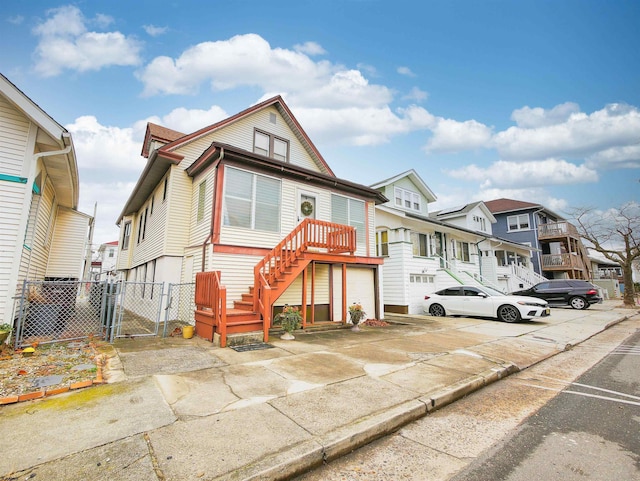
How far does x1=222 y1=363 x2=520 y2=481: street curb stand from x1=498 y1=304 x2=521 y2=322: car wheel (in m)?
10.0

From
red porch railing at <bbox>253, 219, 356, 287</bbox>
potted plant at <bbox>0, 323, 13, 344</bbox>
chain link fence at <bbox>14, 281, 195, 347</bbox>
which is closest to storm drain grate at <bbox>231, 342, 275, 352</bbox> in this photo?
red porch railing at <bbox>253, 219, 356, 287</bbox>

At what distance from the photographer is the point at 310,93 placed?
15.3 m

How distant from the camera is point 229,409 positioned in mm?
3363

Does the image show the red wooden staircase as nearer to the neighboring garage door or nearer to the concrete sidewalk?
the concrete sidewalk

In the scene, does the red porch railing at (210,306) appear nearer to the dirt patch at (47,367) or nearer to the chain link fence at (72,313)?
the chain link fence at (72,313)

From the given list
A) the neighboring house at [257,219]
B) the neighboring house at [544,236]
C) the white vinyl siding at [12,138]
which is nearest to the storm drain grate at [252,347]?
the neighboring house at [257,219]

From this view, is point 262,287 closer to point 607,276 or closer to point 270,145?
point 270,145

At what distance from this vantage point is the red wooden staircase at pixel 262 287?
23.0 ft

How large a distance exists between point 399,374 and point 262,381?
238 cm

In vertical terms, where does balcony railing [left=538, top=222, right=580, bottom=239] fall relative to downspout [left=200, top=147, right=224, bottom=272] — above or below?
above

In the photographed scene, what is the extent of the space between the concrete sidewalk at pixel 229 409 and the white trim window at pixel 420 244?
11560 millimetres

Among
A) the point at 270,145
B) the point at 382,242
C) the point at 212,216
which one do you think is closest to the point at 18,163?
the point at 212,216

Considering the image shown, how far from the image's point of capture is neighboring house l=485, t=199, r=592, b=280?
27.8 meters

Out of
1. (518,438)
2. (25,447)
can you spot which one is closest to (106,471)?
(25,447)
